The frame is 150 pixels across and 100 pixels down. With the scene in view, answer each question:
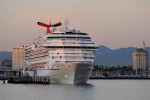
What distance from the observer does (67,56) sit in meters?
102

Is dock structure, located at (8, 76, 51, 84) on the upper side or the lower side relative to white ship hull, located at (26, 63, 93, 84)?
lower

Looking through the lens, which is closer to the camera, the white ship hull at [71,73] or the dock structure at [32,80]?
the white ship hull at [71,73]

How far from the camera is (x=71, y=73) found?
331 feet

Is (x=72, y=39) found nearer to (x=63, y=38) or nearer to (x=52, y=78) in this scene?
(x=63, y=38)

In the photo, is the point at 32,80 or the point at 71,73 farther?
the point at 32,80

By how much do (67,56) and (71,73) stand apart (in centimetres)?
330

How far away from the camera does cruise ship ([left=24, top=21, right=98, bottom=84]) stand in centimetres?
10100

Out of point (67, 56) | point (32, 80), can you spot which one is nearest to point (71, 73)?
point (67, 56)

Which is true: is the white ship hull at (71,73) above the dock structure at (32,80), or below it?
above

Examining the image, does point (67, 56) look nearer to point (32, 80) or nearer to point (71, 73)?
point (71, 73)

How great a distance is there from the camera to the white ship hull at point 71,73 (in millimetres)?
100188

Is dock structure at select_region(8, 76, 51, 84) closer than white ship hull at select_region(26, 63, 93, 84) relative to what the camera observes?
No

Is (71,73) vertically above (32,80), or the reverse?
(71,73)

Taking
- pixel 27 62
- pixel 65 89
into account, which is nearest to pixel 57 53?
pixel 65 89
